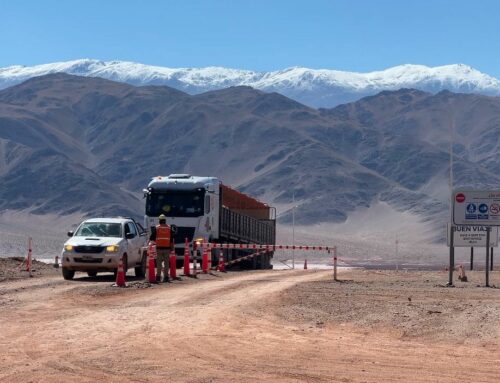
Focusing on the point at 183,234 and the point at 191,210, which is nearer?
the point at 183,234

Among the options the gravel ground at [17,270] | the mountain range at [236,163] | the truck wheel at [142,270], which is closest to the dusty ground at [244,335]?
the truck wheel at [142,270]

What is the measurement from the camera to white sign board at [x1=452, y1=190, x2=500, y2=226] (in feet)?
97.5

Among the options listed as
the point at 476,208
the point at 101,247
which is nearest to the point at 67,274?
the point at 101,247

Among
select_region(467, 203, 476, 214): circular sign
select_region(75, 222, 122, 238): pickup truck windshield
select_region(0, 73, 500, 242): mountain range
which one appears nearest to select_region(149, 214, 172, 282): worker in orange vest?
select_region(75, 222, 122, 238): pickup truck windshield

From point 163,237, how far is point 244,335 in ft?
44.2

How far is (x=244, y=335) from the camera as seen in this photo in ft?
50.6

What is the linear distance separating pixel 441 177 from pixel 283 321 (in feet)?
498

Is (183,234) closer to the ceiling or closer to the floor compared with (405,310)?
closer to the ceiling

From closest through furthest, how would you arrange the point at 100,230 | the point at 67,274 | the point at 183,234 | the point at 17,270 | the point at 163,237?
Result: the point at 163,237 → the point at 67,274 → the point at 100,230 → the point at 17,270 → the point at 183,234

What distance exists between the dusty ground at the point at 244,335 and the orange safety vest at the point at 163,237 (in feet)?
11.3

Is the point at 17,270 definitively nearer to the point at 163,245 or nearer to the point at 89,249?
the point at 89,249

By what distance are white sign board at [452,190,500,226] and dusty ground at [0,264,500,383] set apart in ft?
16.1

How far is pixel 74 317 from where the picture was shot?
17641 mm

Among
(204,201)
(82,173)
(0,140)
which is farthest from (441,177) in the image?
(204,201)
